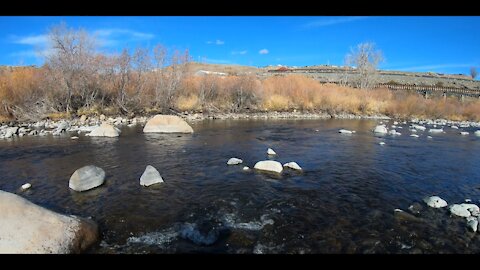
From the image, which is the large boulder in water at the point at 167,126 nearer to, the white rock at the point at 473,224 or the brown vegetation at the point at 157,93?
the brown vegetation at the point at 157,93

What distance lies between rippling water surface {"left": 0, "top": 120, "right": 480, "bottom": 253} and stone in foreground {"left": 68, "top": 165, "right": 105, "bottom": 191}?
22 cm

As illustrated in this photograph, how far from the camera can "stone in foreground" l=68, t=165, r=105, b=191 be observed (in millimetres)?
8281

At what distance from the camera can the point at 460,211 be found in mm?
6844

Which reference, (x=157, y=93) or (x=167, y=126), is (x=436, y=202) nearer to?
(x=167, y=126)

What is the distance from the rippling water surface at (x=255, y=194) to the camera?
564 centimetres

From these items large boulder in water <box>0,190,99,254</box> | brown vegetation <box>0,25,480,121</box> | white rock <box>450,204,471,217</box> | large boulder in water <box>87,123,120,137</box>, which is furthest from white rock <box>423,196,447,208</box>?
brown vegetation <box>0,25,480,121</box>

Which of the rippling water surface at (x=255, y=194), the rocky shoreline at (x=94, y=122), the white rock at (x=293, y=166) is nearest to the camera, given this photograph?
the rippling water surface at (x=255, y=194)

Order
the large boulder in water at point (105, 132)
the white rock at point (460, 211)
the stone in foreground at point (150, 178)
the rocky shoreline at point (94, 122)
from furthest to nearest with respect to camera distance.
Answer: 1. the rocky shoreline at point (94, 122)
2. the large boulder in water at point (105, 132)
3. the stone in foreground at point (150, 178)
4. the white rock at point (460, 211)

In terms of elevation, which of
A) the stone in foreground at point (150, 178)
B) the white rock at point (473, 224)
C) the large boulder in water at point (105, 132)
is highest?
the large boulder in water at point (105, 132)

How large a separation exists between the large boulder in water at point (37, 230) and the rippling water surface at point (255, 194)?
16.8 inches

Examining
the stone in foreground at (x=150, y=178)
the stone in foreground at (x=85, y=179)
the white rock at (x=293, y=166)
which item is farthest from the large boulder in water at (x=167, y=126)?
the stone in foreground at (x=85, y=179)

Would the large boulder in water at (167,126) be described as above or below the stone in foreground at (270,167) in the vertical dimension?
above
